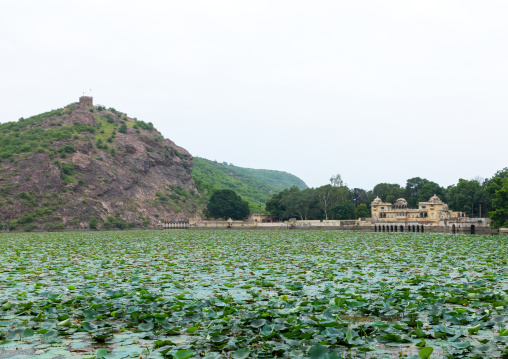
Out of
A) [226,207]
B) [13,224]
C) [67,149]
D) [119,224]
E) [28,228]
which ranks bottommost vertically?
[28,228]

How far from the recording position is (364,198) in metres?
118

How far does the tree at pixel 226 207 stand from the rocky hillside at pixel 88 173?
10570 millimetres

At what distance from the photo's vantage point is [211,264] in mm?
20891

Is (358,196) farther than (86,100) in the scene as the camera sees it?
No

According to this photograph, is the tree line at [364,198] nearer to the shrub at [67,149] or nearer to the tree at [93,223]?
the tree at [93,223]

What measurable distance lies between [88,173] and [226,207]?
106 feet

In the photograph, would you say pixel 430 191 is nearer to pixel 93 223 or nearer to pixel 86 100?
pixel 93 223

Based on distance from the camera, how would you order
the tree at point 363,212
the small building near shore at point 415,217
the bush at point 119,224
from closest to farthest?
the small building near shore at point 415,217 < the bush at point 119,224 < the tree at point 363,212

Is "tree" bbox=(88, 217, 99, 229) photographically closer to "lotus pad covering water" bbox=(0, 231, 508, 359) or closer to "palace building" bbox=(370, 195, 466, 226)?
"palace building" bbox=(370, 195, 466, 226)

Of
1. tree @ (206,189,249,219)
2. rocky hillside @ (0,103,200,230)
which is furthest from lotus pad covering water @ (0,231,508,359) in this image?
tree @ (206,189,249,219)

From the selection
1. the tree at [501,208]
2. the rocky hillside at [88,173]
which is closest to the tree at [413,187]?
the rocky hillside at [88,173]

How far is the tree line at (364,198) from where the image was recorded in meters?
92.0

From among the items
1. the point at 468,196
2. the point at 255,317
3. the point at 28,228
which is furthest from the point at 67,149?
the point at 255,317

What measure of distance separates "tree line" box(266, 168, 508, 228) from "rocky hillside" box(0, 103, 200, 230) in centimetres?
2772
